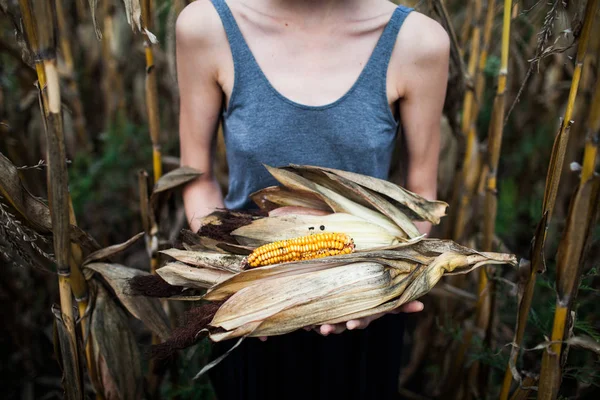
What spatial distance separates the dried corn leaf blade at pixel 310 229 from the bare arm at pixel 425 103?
33 cm

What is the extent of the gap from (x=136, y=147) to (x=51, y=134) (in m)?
1.56

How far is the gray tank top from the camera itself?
121cm

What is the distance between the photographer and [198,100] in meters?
1.28

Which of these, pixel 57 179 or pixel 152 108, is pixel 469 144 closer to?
pixel 152 108

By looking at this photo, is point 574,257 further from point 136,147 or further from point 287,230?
point 136,147

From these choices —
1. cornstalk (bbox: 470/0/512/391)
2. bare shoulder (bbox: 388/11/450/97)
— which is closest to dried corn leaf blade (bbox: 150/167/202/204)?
bare shoulder (bbox: 388/11/450/97)

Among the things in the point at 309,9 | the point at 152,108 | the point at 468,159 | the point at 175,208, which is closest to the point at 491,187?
the point at 468,159

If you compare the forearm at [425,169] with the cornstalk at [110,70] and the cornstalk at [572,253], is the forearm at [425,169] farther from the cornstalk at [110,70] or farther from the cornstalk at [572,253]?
the cornstalk at [110,70]

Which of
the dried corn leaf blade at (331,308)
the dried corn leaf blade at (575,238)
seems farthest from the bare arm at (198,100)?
the dried corn leaf blade at (575,238)

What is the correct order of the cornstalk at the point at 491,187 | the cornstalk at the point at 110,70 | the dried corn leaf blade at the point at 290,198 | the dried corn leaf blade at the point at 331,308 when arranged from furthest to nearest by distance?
1. the cornstalk at the point at 110,70
2. the cornstalk at the point at 491,187
3. the dried corn leaf blade at the point at 290,198
4. the dried corn leaf blade at the point at 331,308

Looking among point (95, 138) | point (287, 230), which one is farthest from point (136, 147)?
point (287, 230)

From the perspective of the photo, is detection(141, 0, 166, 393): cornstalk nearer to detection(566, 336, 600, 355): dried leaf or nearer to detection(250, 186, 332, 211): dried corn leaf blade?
detection(250, 186, 332, 211): dried corn leaf blade

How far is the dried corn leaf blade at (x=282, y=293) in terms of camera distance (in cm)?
94

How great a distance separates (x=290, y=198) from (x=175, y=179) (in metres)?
0.34
